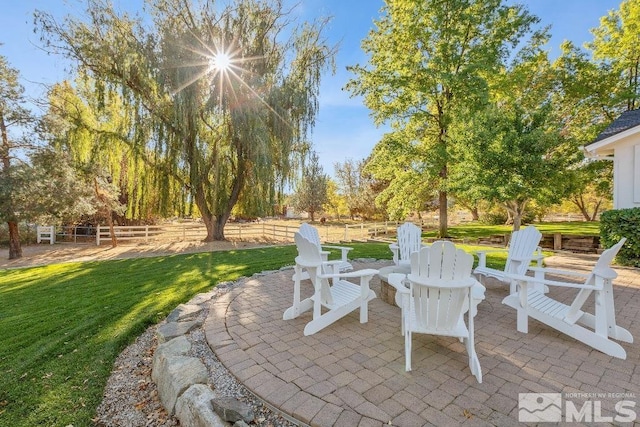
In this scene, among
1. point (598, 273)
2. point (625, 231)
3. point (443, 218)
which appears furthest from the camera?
point (443, 218)

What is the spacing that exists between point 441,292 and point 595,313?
1.75 metres

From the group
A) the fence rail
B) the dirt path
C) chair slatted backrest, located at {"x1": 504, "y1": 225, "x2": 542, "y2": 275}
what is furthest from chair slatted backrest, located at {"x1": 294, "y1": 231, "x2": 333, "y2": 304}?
the fence rail

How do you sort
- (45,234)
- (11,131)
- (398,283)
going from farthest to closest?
(45,234), (11,131), (398,283)

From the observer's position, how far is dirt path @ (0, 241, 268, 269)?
10.1 m

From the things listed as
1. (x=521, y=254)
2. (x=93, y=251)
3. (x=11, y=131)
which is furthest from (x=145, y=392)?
(x=11, y=131)

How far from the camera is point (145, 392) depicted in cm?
231

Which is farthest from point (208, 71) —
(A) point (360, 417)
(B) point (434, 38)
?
(A) point (360, 417)

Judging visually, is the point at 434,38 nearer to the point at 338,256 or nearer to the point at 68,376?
the point at 338,256

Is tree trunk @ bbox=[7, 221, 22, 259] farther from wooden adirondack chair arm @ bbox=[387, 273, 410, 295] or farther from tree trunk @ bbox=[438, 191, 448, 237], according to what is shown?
tree trunk @ bbox=[438, 191, 448, 237]

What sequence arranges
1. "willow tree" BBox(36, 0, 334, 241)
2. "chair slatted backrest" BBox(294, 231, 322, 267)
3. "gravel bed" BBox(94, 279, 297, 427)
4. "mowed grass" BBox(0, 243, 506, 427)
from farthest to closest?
"willow tree" BBox(36, 0, 334, 241) < "chair slatted backrest" BBox(294, 231, 322, 267) < "mowed grass" BBox(0, 243, 506, 427) < "gravel bed" BBox(94, 279, 297, 427)

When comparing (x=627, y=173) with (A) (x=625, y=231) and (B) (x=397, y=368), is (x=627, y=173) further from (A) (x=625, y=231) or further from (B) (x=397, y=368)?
(B) (x=397, y=368)

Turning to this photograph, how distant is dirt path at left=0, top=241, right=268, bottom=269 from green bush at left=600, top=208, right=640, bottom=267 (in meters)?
10.7

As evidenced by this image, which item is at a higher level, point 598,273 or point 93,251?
point 598,273

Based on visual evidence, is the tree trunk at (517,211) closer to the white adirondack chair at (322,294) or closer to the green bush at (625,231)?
the green bush at (625,231)
